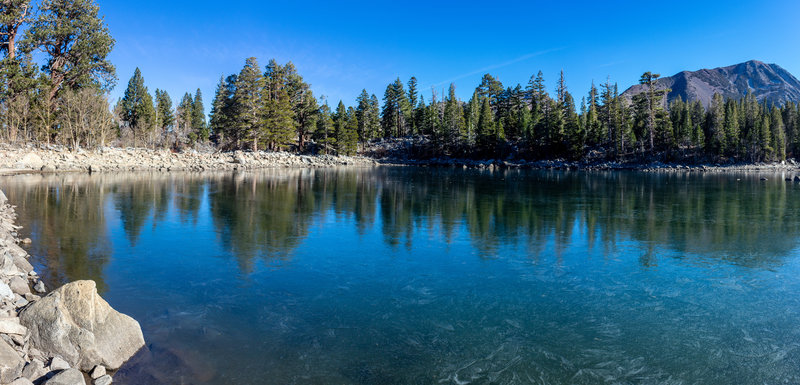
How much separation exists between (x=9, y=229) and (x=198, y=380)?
13.6 m

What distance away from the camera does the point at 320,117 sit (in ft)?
302

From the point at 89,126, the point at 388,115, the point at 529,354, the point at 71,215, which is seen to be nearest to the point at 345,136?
the point at 388,115

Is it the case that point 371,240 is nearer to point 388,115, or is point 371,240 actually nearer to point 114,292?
point 114,292

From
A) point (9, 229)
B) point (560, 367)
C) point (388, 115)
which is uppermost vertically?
point (388, 115)

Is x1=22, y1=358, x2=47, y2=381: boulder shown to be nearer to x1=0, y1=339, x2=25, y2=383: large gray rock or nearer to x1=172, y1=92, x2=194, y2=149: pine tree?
x1=0, y1=339, x2=25, y2=383: large gray rock

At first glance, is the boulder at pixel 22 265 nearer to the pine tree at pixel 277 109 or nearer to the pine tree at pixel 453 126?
the pine tree at pixel 277 109

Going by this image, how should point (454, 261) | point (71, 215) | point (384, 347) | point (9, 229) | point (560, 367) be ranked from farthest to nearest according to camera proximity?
point (71, 215), point (9, 229), point (454, 261), point (384, 347), point (560, 367)

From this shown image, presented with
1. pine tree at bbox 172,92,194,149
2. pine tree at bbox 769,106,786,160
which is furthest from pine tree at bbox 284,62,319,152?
pine tree at bbox 769,106,786,160

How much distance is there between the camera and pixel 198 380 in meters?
6.38

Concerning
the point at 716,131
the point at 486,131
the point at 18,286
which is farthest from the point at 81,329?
the point at 716,131

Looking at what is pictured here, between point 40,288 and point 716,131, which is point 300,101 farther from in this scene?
point 716,131

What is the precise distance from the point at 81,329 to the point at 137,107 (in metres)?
96.0

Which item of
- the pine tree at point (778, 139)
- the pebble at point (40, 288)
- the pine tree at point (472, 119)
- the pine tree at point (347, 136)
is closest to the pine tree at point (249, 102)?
the pine tree at point (347, 136)

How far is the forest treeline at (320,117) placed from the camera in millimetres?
48781
